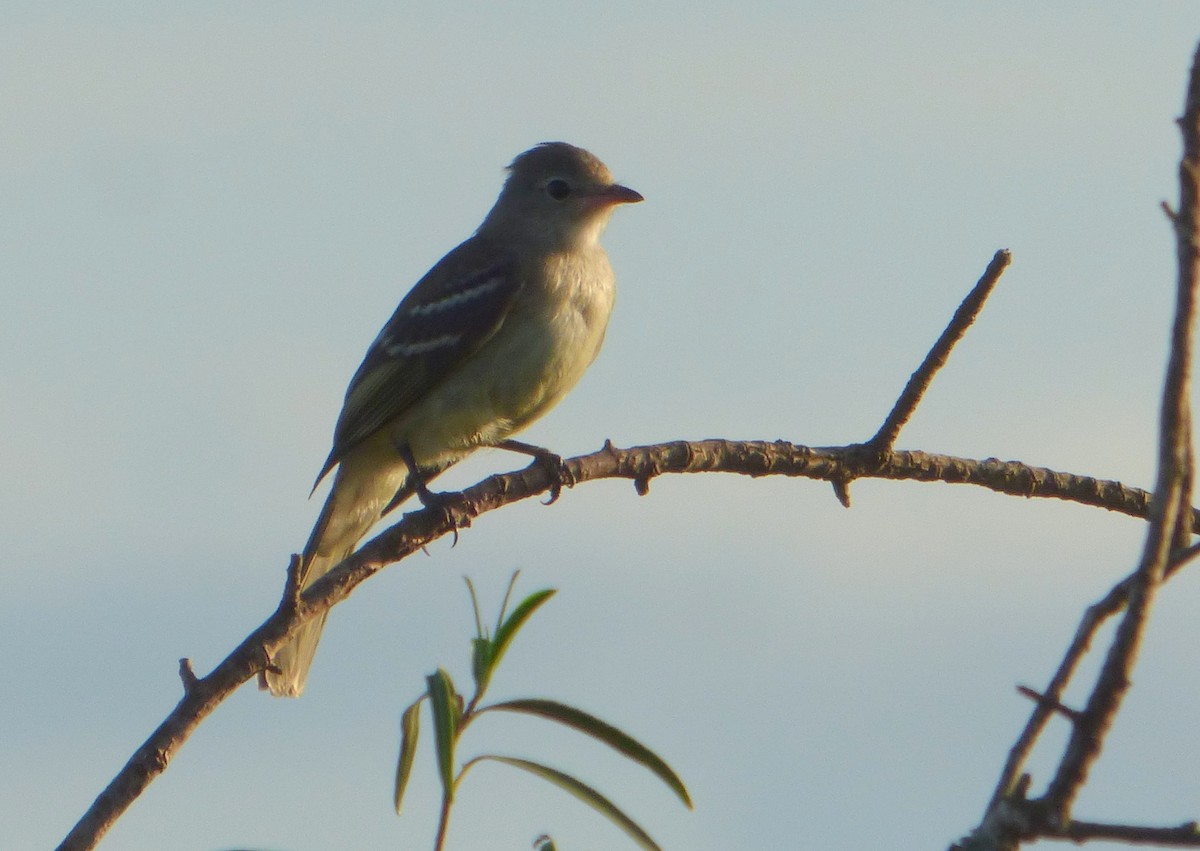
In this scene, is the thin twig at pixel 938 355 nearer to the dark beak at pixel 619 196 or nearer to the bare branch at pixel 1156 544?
the bare branch at pixel 1156 544

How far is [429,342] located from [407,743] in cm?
616

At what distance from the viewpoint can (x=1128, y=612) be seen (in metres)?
1.58

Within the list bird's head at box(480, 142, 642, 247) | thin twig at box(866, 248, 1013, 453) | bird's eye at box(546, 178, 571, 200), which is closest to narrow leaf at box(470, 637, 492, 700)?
thin twig at box(866, 248, 1013, 453)

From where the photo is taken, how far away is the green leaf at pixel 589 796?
2771 mm

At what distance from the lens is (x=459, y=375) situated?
8797mm

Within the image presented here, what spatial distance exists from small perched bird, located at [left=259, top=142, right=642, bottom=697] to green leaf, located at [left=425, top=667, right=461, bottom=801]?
5.41 meters

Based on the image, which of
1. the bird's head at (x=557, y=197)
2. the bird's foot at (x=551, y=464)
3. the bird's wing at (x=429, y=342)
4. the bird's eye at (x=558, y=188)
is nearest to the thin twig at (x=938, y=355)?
the bird's foot at (x=551, y=464)

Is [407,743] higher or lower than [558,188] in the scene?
lower

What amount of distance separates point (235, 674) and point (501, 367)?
5.33m

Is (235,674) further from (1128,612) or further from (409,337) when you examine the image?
(409,337)

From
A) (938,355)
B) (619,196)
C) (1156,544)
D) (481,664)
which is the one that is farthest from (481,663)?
(619,196)

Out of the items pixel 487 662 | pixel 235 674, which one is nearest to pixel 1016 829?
pixel 487 662

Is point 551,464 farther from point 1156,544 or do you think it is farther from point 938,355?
point 1156,544

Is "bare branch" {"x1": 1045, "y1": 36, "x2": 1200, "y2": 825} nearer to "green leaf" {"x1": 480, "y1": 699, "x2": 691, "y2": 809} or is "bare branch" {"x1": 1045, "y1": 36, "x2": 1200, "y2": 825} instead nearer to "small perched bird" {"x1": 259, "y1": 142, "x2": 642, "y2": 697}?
"green leaf" {"x1": 480, "y1": 699, "x2": 691, "y2": 809}
